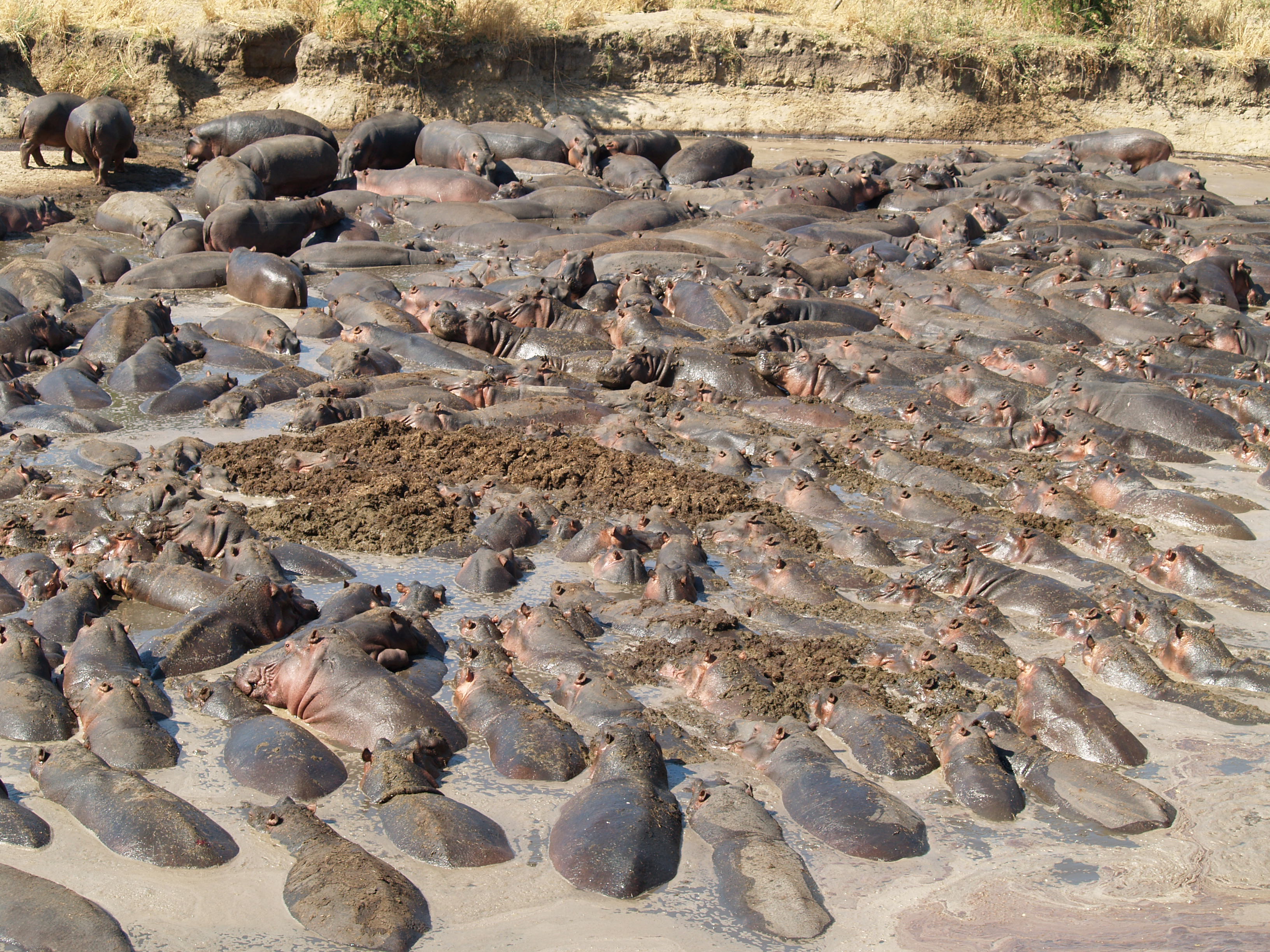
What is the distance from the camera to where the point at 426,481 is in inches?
284

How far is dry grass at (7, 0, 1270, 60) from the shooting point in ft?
59.2

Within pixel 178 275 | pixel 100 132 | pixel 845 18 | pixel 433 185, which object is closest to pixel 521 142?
pixel 433 185

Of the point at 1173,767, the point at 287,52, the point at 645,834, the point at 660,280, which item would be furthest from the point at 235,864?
the point at 287,52

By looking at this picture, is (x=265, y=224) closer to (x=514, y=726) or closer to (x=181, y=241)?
(x=181, y=241)

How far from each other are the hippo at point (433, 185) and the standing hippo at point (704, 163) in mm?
3092

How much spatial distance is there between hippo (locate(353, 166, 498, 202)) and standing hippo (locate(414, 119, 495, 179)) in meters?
0.16

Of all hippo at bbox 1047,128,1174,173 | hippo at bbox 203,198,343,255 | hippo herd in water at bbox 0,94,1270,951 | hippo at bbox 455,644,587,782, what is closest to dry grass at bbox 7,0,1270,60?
hippo at bbox 1047,128,1174,173

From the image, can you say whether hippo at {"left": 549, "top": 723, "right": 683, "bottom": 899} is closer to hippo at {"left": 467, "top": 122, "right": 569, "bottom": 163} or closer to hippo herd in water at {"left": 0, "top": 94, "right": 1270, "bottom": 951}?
hippo herd in water at {"left": 0, "top": 94, "right": 1270, "bottom": 951}

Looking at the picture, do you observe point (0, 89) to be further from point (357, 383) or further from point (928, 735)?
point (928, 735)

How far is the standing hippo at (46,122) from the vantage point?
14.1 m

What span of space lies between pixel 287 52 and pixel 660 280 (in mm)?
10313

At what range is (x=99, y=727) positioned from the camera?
15.4 feet

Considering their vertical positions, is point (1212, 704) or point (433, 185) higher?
point (433, 185)

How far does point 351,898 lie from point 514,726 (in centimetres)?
118
